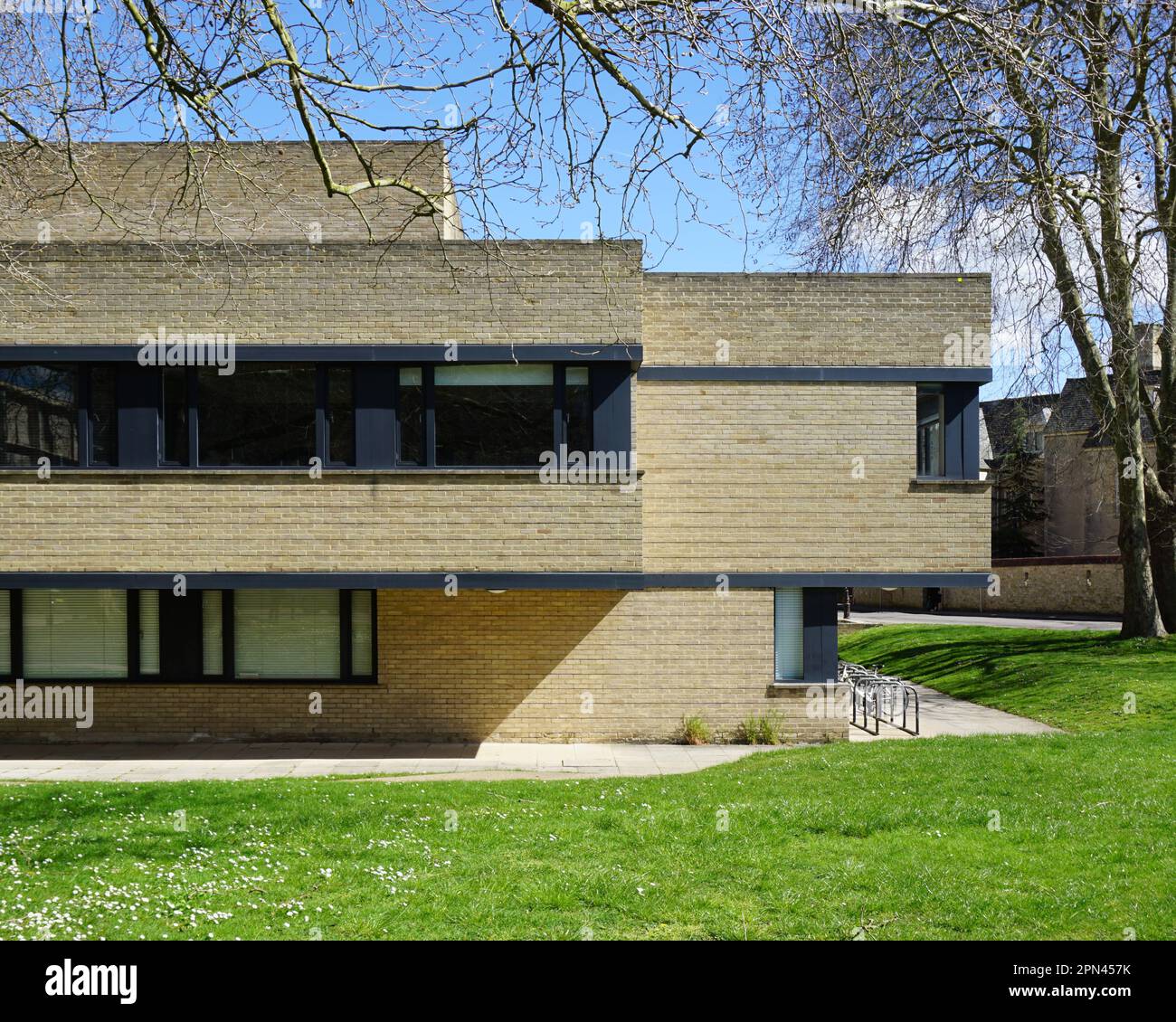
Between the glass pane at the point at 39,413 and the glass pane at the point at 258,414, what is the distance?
1778mm

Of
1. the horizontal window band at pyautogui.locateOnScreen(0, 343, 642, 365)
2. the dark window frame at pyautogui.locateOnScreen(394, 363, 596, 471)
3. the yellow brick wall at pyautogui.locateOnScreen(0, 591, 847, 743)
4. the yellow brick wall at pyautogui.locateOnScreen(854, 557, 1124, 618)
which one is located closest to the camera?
the horizontal window band at pyautogui.locateOnScreen(0, 343, 642, 365)

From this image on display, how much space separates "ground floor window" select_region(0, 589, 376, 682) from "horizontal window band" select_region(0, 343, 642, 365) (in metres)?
3.35

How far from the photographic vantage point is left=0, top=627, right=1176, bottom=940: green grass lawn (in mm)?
5926

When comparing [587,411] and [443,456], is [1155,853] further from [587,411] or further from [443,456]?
[443,456]

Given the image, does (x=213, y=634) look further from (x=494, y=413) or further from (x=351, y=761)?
(x=494, y=413)

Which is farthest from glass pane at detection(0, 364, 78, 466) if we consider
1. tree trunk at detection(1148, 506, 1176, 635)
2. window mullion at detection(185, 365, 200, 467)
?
tree trunk at detection(1148, 506, 1176, 635)

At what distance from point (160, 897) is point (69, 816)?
320 cm

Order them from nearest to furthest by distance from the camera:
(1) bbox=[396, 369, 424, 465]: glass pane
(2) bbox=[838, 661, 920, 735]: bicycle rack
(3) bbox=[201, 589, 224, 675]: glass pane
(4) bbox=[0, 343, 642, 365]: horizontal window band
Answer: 1. (4) bbox=[0, 343, 642, 365]: horizontal window band
2. (1) bbox=[396, 369, 424, 465]: glass pane
3. (3) bbox=[201, 589, 224, 675]: glass pane
4. (2) bbox=[838, 661, 920, 735]: bicycle rack

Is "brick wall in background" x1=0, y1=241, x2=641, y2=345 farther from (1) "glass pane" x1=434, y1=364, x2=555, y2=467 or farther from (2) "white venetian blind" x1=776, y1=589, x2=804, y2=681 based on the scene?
(2) "white venetian blind" x1=776, y1=589, x2=804, y2=681

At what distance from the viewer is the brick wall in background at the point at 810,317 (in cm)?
1369

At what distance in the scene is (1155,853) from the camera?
6934 millimetres

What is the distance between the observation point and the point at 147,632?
13539 mm

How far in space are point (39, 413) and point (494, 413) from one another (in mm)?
6065

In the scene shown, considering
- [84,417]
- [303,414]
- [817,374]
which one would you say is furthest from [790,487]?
[84,417]
